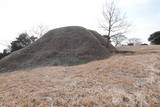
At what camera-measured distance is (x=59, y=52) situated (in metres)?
13.7

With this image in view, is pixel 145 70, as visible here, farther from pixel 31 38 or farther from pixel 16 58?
pixel 31 38

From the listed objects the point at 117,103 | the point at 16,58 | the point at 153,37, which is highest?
the point at 153,37

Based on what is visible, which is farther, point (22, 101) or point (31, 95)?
point (31, 95)

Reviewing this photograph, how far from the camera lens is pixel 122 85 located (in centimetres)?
486

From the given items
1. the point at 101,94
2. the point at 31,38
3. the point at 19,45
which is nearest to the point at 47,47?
the point at 101,94

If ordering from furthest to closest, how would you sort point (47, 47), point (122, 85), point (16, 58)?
point (47, 47) < point (16, 58) < point (122, 85)

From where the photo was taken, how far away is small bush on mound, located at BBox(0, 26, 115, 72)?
1202 centimetres

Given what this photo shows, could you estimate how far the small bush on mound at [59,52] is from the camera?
12.0 metres

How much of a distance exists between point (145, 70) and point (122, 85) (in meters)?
2.44

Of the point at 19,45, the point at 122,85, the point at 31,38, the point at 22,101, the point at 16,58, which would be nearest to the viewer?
the point at 22,101

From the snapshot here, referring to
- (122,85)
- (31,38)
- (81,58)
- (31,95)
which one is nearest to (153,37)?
(81,58)

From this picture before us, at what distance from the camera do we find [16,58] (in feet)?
44.3

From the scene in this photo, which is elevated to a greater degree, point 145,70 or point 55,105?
point 145,70

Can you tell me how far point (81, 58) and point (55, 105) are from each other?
28.8ft
